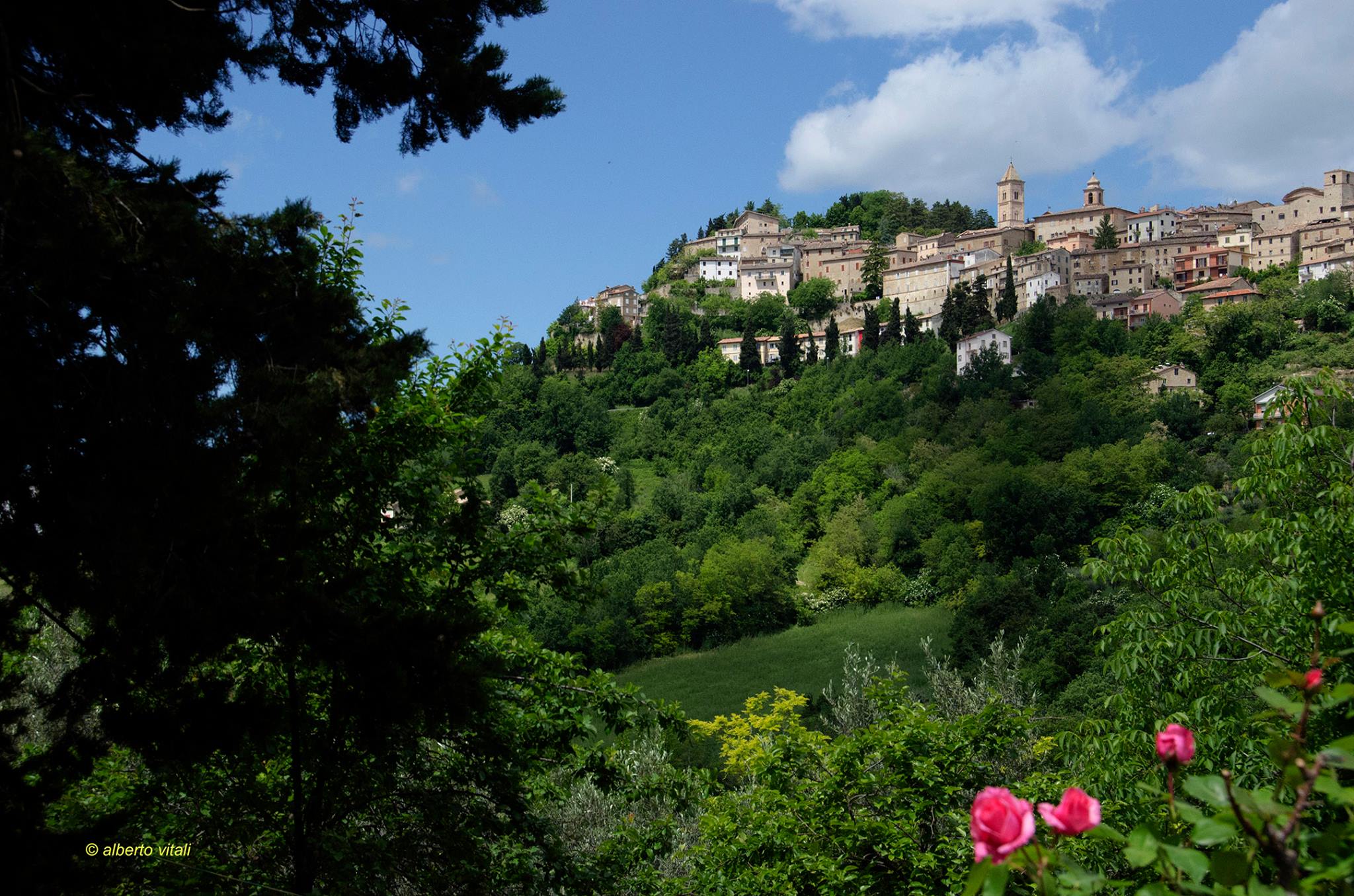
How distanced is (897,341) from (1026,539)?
28092mm

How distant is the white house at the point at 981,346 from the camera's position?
6238 cm

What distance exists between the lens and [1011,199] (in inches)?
3824

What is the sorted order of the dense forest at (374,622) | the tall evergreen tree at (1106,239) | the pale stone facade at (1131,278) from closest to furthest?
the dense forest at (374,622)
the pale stone facade at (1131,278)
the tall evergreen tree at (1106,239)

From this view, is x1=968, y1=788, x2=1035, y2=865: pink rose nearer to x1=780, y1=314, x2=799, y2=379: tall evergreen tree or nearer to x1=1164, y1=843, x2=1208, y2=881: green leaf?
x1=1164, y1=843, x2=1208, y2=881: green leaf

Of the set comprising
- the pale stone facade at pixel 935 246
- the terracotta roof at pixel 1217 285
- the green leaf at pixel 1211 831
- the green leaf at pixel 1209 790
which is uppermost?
the pale stone facade at pixel 935 246

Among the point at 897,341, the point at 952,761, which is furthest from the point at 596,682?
the point at 897,341

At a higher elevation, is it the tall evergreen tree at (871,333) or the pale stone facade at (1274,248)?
the pale stone facade at (1274,248)

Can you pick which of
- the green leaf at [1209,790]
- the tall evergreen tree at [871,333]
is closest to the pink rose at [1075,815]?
the green leaf at [1209,790]

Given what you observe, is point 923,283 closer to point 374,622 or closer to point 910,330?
point 910,330

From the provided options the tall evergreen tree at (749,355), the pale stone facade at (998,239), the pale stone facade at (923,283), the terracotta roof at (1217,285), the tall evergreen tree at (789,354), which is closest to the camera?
the terracotta roof at (1217,285)

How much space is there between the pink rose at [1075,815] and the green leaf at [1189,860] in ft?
0.40

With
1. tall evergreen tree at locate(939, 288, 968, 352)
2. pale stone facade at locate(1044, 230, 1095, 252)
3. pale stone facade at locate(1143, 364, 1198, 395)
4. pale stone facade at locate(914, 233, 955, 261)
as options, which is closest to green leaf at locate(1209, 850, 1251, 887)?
pale stone facade at locate(1143, 364, 1198, 395)

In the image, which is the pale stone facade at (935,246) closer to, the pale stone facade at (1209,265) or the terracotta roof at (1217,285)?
the pale stone facade at (1209,265)

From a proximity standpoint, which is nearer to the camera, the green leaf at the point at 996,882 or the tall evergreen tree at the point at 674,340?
the green leaf at the point at 996,882
